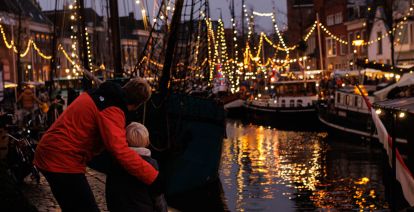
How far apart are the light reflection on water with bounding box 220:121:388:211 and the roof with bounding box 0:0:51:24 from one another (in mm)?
43160

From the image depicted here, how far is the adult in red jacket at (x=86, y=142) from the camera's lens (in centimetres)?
577

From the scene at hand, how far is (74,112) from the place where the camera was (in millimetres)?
5867

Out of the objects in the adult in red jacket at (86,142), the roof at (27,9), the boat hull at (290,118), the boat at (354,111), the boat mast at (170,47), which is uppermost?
the roof at (27,9)

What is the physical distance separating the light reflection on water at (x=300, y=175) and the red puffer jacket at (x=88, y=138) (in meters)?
9.55

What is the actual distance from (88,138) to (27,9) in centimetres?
7847

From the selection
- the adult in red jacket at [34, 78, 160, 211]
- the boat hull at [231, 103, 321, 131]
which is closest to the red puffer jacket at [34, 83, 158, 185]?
the adult in red jacket at [34, 78, 160, 211]

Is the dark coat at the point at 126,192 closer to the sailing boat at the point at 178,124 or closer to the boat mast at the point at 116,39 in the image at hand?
the sailing boat at the point at 178,124

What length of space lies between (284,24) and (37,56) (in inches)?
1108

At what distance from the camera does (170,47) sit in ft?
48.7

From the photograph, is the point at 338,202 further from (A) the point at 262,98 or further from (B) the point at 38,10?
(B) the point at 38,10

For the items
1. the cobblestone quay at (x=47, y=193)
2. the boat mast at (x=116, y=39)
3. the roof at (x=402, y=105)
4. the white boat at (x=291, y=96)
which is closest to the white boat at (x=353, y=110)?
the white boat at (x=291, y=96)

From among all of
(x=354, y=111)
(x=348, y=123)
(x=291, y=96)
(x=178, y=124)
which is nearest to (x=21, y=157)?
(x=178, y=124)

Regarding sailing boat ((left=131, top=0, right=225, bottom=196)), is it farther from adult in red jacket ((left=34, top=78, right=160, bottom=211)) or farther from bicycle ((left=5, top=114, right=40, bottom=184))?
adult in red jacket ((left=34, top=78, right=160, bottom=211))

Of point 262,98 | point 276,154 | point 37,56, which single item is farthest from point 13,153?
point 37,56
